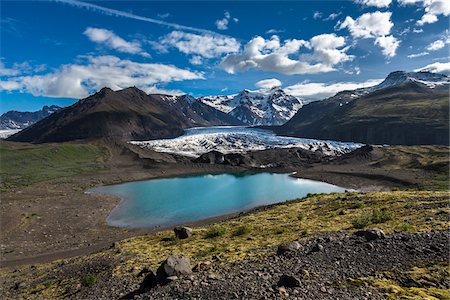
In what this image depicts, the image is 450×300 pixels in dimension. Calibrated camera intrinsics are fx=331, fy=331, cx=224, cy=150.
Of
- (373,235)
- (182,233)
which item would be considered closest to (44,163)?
(182,233)

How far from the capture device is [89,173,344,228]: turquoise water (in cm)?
6587

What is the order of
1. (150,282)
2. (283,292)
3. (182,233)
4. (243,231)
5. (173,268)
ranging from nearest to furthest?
1. (283,292)
2. (173,268)
3. (150,282)
4. (243,231)
5. (182,233)

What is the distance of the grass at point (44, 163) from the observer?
112 metres

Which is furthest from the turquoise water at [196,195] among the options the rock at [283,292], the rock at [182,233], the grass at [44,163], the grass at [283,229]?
the rock at [283,292]

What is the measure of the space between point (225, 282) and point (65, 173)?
125464mm

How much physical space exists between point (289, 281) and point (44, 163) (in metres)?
143

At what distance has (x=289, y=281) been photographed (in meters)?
13.7

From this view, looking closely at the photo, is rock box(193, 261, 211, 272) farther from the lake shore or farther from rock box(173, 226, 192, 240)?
the lake shore

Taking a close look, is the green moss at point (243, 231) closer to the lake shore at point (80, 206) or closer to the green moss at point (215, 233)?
the green moss at point (215, 233)

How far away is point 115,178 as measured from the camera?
123m

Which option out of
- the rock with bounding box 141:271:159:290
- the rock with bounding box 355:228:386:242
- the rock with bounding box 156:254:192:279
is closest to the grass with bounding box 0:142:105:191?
the rock with bounding box 141:271:159:290

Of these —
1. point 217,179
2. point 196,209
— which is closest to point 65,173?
point 217,179

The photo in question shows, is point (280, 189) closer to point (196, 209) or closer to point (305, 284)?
point (196, 209)

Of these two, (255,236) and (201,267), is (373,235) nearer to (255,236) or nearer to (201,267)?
(201,267)
